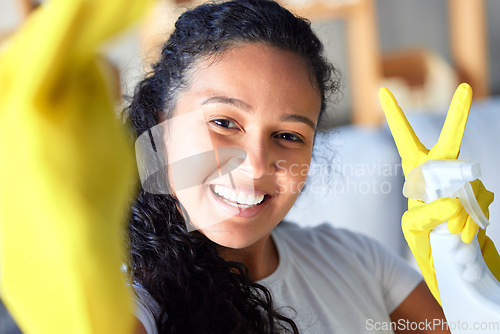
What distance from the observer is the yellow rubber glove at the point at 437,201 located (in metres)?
0.44

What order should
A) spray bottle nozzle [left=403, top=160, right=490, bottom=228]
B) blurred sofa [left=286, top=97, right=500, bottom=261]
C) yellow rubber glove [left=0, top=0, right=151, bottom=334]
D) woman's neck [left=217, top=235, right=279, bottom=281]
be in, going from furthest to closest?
1. blurred sofa [left=286, top=97, right=500, bottom=261]
2. woman's neck [left=217, top=235, right=279, bottom=281]
3. spray bottle nozzle [left=403, top=160, right=490, bottom=228]
4. yellow rubber glove [left=0, top=0, right=151, bottom=334]

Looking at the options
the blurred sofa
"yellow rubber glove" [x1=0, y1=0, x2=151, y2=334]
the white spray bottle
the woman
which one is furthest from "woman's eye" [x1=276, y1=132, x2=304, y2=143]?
the blurred sofa

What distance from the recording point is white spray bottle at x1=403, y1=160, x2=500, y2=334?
0.43 meters

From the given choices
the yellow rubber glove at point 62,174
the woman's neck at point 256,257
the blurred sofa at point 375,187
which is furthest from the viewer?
the blurred sofa at point 375,187

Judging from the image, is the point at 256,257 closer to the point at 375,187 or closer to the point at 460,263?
the point at 460,263

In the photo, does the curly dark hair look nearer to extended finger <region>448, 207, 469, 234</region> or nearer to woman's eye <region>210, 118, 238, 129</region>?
woman's eye <region>210, 118, 238, 129</region>

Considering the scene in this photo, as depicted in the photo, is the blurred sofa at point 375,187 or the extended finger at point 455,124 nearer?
the extended finger at point 455,124

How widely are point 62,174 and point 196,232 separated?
0.25 m

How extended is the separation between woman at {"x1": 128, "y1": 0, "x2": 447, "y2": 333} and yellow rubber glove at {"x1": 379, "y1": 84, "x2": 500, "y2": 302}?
92 millimetres

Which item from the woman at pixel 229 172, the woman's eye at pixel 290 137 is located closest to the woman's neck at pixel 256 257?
the woman at pixel 229 172

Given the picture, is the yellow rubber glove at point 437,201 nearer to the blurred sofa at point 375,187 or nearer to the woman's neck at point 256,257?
the woman's neck at point 256,257

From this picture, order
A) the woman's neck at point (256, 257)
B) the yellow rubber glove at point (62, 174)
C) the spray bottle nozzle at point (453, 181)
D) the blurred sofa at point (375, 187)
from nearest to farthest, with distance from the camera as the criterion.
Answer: the yellow rubber glove at point (62, 174), the spray bottle nozzle at point (453, 181), the woman's neck at point (256, 257), the blurred sofa at point (375, 187)

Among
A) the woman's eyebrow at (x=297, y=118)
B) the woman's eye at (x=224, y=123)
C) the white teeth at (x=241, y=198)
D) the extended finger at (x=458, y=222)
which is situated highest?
the woman's eyebrow at (x=297, y=118)

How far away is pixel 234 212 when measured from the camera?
477mm
